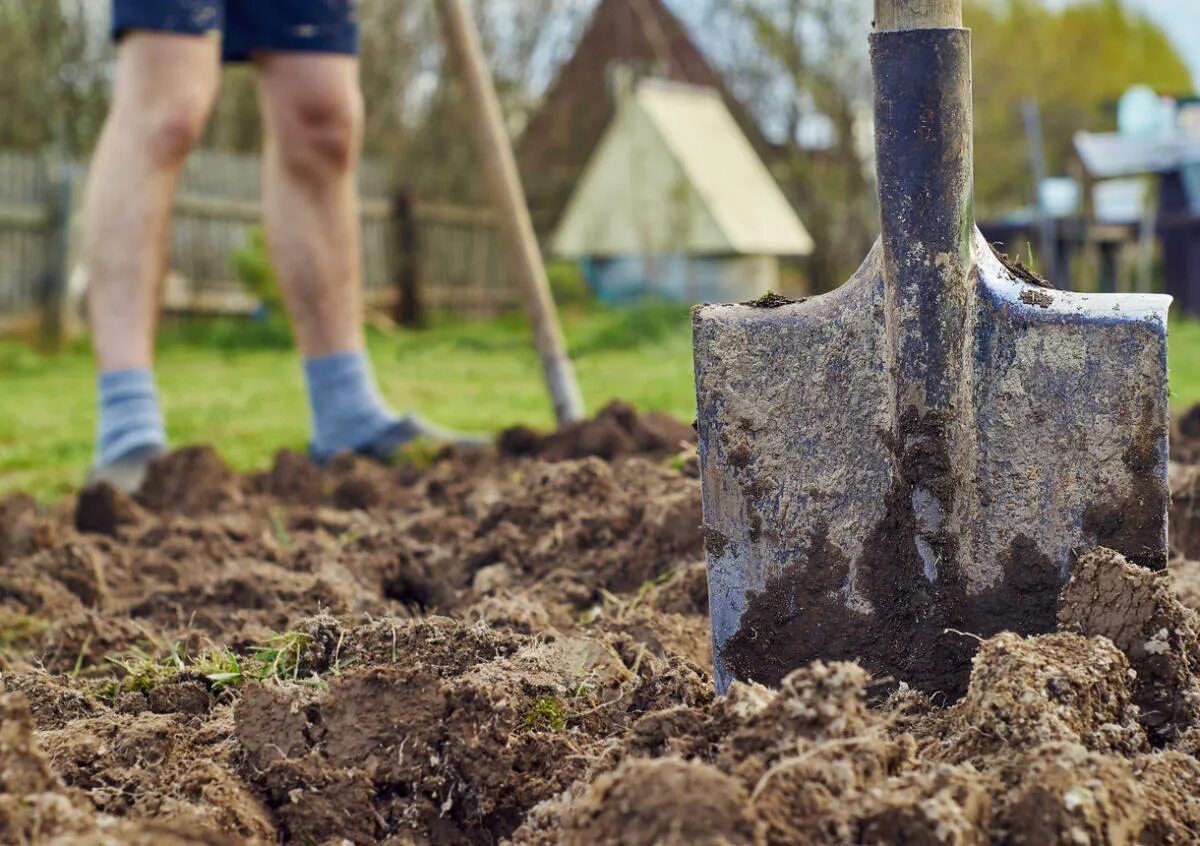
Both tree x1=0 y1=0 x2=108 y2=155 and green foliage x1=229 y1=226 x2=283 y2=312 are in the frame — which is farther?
tree x1=0 y1=0 x2=108 y2=155

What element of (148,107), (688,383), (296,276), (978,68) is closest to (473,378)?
(688,383)

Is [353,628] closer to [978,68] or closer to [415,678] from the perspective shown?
[415,678]

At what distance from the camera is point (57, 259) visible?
32.2ft

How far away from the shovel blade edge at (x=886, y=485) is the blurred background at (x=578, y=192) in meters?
4.68

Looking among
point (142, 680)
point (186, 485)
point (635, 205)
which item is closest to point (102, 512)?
point (186, 485)

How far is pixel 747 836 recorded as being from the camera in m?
0.99

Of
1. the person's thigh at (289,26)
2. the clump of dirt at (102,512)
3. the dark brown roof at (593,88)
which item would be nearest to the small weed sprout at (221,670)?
the clump of dirt at (102,512)

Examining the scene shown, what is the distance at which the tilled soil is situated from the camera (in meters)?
1.06

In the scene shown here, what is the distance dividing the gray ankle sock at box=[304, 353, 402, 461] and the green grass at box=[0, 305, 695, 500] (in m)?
0.42

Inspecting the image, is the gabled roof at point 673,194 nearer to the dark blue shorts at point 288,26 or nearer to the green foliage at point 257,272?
the green foliage at point 257,272

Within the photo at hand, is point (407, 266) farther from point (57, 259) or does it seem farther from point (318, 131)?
point (318, 131)

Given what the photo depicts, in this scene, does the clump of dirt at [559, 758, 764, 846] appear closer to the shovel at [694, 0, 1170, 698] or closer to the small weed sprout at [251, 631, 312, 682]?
the shovel at [694, 0, 1170, 698]

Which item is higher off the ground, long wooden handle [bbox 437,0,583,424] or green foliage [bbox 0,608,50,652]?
long wooden handle [bbox 437,0,583,424]

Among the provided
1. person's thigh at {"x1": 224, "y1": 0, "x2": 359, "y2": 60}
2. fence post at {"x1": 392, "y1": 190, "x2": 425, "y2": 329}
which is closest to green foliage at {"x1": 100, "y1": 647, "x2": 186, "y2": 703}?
person's thigh at {"x1": 224, "y1": 0, "x2": 359, "y2": 60}
